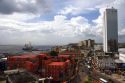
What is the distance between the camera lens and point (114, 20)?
168 meters

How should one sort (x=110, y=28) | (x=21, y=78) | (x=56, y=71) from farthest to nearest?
(x=110, y=28) → (x=56, y=71) → (x=21, y=78)

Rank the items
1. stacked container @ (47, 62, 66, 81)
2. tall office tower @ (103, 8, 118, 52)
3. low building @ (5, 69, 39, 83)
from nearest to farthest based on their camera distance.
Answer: low building @ (5, 69, 39, 83), stacked container @ (47, 62, 66, 81), tall office tower @ (103, 8, 118, 52)

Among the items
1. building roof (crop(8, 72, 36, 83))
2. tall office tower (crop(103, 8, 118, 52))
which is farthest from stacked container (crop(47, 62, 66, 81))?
tall office tower (crop(103, 8, 118, 52))

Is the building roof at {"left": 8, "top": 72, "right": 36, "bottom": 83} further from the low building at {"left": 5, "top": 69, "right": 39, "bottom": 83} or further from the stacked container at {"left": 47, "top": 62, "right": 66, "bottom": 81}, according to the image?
the stacked container at {"left": 47, "top": 62, "right": 66, "bottom": 81}

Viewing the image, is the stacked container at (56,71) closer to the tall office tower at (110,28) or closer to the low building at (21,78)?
the low building at (21,78)

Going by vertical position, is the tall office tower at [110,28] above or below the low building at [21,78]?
above

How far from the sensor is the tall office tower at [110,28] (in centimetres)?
16538

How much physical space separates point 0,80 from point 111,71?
49893mm

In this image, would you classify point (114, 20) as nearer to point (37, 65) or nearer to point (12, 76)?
point (37, 65)

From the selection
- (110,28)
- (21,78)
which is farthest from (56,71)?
(110,28)

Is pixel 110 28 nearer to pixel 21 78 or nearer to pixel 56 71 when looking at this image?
pixel 56 71

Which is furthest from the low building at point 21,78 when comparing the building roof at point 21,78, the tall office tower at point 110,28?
the tall office tower at point 110,28

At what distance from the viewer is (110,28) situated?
546 ft

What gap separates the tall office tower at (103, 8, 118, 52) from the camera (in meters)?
165
